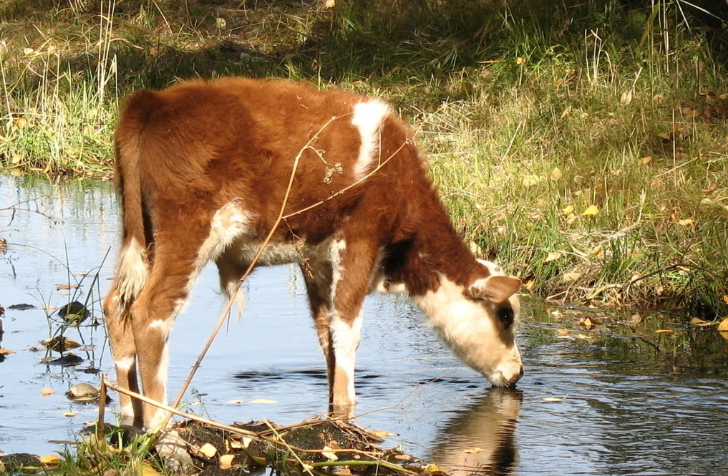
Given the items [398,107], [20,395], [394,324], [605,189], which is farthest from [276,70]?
[20,395]

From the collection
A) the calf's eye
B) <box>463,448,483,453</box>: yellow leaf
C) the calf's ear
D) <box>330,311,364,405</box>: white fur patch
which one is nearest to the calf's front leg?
<box>330,311,364,405</box>: white fur patch

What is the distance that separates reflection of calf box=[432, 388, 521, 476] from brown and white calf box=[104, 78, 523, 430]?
1.11 ft

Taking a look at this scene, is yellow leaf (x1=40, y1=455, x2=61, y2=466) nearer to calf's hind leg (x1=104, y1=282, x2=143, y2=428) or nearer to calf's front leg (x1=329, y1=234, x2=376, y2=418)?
calf's hind leg (x1=104, y1=282, x2=143, y2=428)

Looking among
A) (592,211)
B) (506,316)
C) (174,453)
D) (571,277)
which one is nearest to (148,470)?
(174,453)

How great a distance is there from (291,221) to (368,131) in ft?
2.17

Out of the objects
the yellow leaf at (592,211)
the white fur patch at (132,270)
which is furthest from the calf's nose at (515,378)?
the yellow leaf at (592,211)

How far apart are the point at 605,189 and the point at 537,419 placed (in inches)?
151

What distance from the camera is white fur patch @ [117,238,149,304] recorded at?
565 cm

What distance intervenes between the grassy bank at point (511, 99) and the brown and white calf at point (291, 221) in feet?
6.75

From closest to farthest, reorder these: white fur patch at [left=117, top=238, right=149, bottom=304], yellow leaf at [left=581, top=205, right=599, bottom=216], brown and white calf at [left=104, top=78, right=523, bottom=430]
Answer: brown and white calf at [left=104, top=78, right=523, bottom=430] → white fur patch at [left=117, top=238, right=149, bottom=304] → yellow leaf at [left=581, top=205, right=599, bottom=216]

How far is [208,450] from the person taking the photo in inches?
199

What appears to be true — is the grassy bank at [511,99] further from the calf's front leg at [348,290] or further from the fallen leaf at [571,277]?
the calf's front leg at [348,290]

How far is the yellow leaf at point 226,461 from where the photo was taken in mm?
5016

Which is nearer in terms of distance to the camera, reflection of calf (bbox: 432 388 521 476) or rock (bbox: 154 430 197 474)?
rock (bbox: 154 430 197 474)
